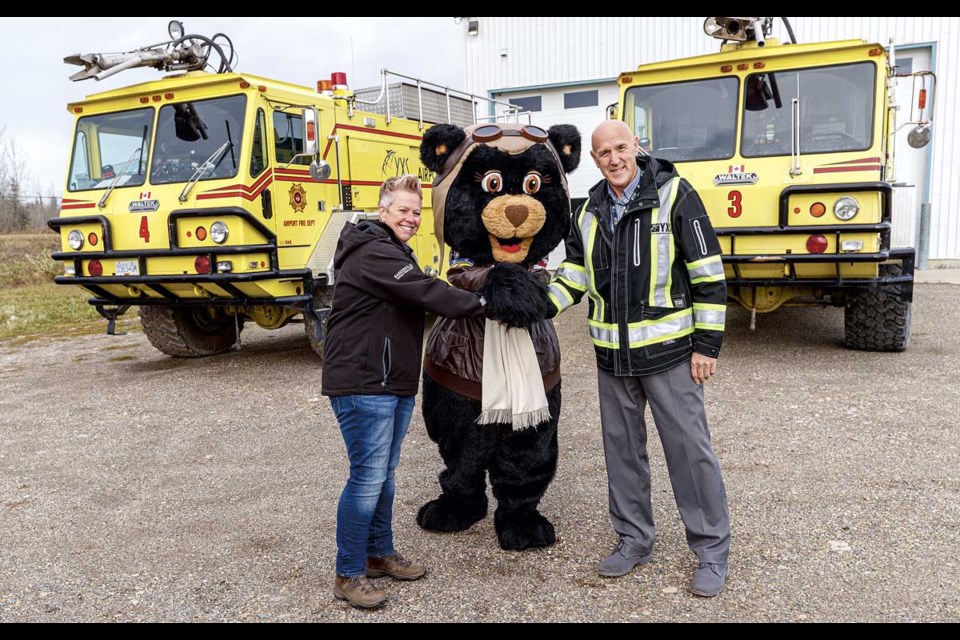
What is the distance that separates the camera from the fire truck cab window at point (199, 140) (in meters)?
6.53

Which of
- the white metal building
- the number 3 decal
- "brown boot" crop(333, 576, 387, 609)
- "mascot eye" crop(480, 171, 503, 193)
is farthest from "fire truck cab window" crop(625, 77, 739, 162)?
the white metal building

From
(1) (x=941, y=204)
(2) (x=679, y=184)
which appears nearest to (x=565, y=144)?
(2) (x=679, y=184)

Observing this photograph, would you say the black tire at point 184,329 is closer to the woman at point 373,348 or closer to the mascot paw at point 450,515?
the mascot paw at point 450,515

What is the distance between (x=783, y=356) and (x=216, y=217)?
16.8 feet

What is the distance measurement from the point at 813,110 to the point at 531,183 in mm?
4069

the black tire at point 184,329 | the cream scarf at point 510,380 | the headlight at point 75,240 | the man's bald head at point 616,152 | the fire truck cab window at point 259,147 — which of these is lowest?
the black tire at point 184,329

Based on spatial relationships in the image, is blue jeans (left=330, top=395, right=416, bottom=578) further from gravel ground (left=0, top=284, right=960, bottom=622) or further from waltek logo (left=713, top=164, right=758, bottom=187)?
waltek logo (left=713, top=164, right=758, bottom=187)

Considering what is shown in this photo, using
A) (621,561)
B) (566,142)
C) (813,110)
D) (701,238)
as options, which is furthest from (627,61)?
(621,561)

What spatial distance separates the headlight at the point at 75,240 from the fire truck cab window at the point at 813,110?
5847 millimetres

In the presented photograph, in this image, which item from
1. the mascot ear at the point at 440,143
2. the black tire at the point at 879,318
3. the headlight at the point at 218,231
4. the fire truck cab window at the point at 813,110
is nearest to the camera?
the mascot ear at the point at 440,143

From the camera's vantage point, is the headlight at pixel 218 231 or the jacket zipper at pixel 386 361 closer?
the jacket zipper at pixel 386 361

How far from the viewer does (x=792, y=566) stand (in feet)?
10.2

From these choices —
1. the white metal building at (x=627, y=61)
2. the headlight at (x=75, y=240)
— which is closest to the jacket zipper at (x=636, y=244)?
the headlight at (x=75, y=240)

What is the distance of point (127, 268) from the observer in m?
6.71
